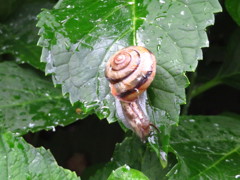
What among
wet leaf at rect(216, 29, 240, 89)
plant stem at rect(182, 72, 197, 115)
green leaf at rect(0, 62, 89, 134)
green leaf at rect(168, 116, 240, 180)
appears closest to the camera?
green leaf at rect(168, 116, 240, 180)

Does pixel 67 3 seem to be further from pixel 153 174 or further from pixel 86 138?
pixel 86 138

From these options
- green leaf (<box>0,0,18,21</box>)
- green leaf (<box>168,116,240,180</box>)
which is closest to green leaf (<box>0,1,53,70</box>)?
green leaf (<box>0,0,18,21</box>)

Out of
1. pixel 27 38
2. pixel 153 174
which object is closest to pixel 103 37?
pixel 153 174

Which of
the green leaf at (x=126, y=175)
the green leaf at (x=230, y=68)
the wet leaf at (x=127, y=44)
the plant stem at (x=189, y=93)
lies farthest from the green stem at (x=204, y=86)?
the green leaf at (x=126, y=175)

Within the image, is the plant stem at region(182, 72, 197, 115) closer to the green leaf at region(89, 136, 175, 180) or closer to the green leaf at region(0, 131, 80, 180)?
the green leaf at region(89, 136, 175, 180)

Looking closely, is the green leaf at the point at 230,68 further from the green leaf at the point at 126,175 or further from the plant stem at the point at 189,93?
the green leaf at the point at 126,175
